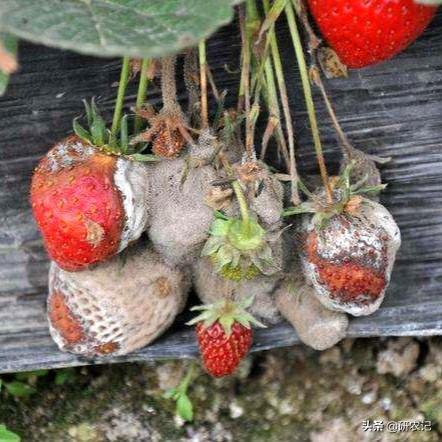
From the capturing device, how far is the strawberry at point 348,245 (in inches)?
44.4

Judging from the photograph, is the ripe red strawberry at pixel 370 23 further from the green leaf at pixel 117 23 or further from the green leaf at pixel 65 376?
the green leaf at pixel 65 376

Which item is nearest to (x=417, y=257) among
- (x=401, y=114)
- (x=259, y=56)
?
(x=401, y=114)

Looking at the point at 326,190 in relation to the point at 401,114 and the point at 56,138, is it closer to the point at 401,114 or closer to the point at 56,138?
the point at 401,114

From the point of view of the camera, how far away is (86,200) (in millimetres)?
1103

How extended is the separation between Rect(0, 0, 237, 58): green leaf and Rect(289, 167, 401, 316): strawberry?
36cm

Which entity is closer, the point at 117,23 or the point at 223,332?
the point at 117,23

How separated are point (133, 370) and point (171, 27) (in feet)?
2.80

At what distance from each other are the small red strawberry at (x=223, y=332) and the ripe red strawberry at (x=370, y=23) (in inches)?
14.6

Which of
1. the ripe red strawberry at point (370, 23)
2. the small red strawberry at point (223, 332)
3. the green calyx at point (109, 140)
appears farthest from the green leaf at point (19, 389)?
the ripe red strawberry at point (370, 23)

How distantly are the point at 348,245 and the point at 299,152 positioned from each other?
0.21 m

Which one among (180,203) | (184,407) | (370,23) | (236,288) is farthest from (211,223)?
(184,407)

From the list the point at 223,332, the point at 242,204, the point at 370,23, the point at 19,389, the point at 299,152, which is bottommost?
the point at 19,389

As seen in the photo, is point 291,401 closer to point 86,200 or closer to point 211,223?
point 211,223

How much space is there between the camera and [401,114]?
1.26 metres
